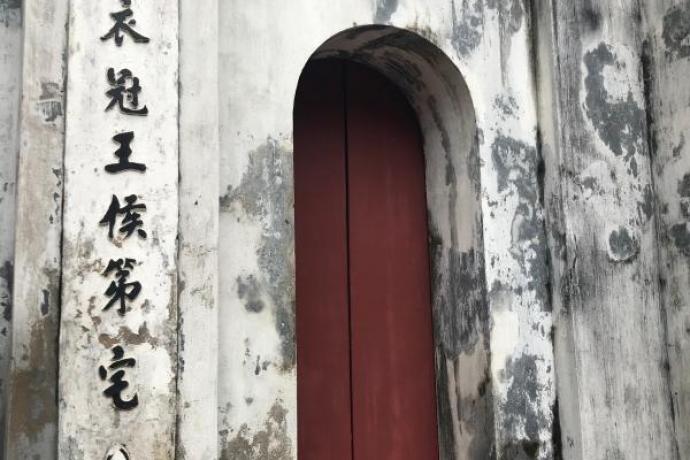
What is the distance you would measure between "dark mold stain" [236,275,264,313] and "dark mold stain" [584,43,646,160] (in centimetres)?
192

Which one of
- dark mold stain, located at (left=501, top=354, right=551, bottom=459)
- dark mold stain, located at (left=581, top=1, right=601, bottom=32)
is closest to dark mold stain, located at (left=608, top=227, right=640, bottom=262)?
dark mold stain, located at (left=501, top=354, right=551, bottom=459)

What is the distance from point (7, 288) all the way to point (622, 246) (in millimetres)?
2825

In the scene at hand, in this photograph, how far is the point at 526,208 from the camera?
394 cm

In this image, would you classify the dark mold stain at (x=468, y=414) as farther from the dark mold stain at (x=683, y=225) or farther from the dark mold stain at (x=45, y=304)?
the dark mold stain at (x=45, y=304)

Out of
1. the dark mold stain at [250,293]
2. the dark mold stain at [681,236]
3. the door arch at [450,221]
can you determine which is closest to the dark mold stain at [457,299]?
the door arch at [450,221]

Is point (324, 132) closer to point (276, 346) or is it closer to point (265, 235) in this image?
point (265, 235)

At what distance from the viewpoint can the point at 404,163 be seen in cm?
421

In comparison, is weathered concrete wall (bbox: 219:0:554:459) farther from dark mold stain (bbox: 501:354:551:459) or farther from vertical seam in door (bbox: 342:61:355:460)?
vertical seam in door (bbox: 342:61:355:460)

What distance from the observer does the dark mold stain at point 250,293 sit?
326 centimetres

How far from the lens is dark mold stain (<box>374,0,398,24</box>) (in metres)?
3.71

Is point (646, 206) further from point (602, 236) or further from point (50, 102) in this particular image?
point (50, 102)

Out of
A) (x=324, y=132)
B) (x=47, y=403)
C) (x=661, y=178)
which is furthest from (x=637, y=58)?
(x=47, y=403)

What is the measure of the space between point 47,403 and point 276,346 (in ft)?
3.07

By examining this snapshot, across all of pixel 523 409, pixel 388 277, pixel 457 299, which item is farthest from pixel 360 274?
pixel 523 409
